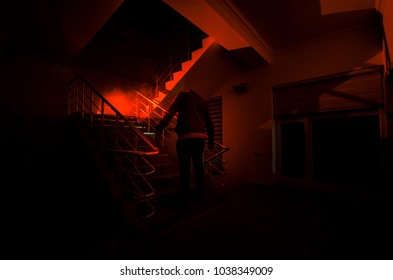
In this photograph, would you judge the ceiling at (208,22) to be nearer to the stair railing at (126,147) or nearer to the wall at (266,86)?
the wall at (266,86)

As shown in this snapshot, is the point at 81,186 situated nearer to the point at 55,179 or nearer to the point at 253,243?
the point at 55,179

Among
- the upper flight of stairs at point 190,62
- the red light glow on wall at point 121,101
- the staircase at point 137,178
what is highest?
the upper flight of stairs at point 190,62

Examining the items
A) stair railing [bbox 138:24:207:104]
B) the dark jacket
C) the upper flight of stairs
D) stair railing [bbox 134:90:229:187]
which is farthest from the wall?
the dark jacket

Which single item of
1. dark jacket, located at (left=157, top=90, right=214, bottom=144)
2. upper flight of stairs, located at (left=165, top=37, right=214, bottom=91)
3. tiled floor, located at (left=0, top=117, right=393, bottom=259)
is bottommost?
tiled floor, located at (left=0, top=117, right=393, bottom=259)

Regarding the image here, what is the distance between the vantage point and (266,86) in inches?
147

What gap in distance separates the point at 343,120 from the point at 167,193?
10.2 ft

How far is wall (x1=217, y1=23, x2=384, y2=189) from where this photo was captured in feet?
9.35

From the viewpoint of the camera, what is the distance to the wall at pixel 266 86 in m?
2.85

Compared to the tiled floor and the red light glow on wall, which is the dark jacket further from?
the red light glow on wall

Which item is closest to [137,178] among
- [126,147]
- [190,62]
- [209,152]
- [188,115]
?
[126,147]

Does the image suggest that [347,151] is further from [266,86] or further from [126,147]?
[126,147]

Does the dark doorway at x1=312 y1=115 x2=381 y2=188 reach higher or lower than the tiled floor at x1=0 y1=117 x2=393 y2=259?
higher

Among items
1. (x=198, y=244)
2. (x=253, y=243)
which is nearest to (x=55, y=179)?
(x=198, y=244)

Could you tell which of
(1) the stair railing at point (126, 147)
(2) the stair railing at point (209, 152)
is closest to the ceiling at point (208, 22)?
(1) the stair railing at point (126, 147)
